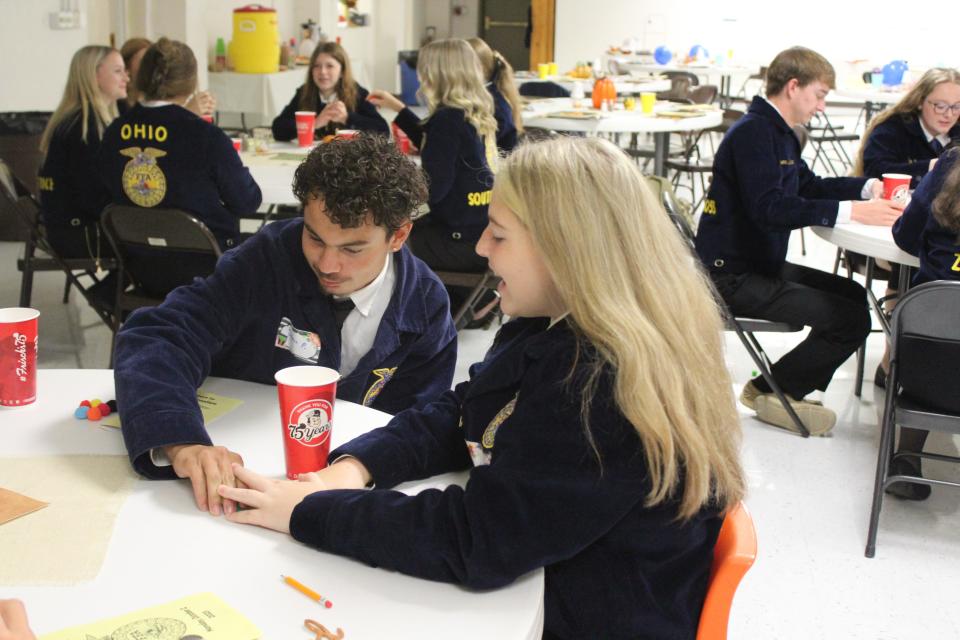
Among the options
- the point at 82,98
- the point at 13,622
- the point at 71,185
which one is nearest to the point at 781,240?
the point at 71,185

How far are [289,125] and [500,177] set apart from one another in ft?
12.3

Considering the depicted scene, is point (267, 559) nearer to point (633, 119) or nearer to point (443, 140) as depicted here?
point (443, 140)

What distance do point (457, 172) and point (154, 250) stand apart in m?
1.29

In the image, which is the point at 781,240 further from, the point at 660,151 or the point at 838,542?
the point at 660,151

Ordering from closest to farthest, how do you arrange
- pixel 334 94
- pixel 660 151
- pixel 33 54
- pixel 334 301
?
pixel 334 301, pixel 334 94, pixel 33 54, pixel 660 151

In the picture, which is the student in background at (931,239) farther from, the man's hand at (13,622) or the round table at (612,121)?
the round table at (612,121)

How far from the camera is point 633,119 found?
5.84 metres

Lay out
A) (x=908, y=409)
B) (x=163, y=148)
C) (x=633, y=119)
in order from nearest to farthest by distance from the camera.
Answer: (x=908, y=409) → (x=163, y=148) → (x=633, y=119)

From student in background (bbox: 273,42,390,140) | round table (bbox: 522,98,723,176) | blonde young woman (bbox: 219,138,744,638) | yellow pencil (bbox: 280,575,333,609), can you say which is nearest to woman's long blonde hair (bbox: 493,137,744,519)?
blonde young woman (bbox: 219,138,744,638)

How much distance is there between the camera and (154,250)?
3.28 m

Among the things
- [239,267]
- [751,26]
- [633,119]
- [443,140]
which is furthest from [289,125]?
[751,26]

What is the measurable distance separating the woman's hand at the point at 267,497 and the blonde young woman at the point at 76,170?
9.61 ft

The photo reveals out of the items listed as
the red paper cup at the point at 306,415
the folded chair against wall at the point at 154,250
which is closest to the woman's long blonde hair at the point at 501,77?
the folded chair against wall at the point at 154,250

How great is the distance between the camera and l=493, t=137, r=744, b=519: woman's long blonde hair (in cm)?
118
